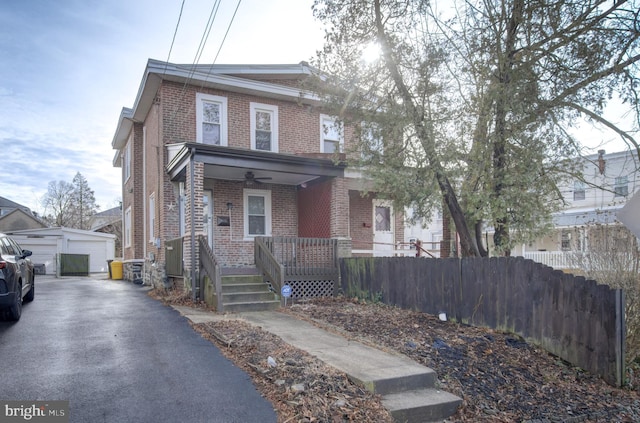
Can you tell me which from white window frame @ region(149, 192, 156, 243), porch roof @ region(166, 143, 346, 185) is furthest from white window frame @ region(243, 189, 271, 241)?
white window frame @ region(149, 192, 156, 243)

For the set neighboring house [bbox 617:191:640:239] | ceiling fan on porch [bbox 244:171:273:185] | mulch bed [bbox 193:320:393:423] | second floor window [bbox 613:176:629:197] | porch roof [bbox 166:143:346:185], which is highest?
porch roof [bbox 166:143:346:185]

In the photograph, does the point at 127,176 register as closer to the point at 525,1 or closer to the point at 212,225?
the point at 212,225

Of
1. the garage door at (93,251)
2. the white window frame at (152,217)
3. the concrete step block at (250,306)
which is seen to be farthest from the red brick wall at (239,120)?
the garage door at (93,251)

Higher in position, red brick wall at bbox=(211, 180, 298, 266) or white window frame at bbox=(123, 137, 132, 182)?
white window frame at bbox=(123, 137, 132, 182)

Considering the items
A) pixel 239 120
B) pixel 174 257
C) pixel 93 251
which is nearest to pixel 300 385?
pixel 174 257

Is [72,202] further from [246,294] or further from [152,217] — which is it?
[246,294]

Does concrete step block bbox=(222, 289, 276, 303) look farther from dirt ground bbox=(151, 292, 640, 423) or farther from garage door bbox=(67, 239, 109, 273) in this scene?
garage door bbox=(67, 239, 109, 273)

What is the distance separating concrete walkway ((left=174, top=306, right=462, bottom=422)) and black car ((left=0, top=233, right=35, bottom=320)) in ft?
14.4

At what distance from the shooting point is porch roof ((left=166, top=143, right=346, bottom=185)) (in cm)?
1038

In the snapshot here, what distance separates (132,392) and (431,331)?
4.83m

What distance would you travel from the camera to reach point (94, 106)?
15.7 meters

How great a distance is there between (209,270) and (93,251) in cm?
2146

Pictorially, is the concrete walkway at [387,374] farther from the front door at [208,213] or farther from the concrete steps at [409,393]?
the front door at [208,213]

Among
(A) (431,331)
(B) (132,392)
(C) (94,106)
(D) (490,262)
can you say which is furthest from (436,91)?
(C) (94,106)
